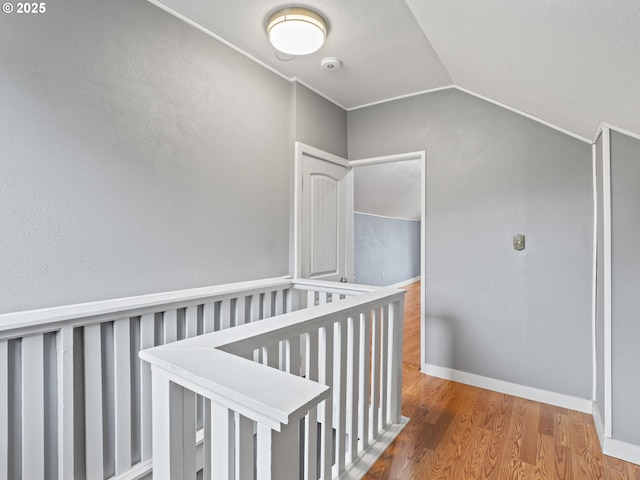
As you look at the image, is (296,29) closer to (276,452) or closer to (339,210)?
(339,210)

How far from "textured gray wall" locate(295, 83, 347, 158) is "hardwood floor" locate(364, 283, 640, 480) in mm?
2202

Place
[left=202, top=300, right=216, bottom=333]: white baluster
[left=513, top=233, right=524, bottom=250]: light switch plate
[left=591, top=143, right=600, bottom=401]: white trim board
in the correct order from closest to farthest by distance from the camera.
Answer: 1. [left=202, top=300, right=216, bottom=333]: white baluster
2. [left=591, top=143, right=600, bottom=401]: white trim board
3. [left=513, top=233, right=524, bottom=250]: light switch plate

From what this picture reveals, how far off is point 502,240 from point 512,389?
45.1 inches

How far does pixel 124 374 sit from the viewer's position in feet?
5.06

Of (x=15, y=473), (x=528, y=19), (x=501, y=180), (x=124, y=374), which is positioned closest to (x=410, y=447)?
(x=124, y=374)

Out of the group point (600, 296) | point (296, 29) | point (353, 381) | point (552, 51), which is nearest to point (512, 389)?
point (600, 296)

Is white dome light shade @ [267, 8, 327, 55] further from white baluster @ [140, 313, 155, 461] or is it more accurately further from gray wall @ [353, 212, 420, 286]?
gray wall @ [353, 212, 420, 286]

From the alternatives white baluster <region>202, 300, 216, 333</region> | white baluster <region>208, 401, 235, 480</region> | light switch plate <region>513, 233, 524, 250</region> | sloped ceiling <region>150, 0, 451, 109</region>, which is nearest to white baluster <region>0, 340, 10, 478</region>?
white baluster <region>202, 300, 216, 333</region>

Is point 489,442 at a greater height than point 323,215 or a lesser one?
lesser

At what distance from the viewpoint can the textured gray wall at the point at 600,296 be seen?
78.6 inches

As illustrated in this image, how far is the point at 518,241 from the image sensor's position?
2510 millimetres

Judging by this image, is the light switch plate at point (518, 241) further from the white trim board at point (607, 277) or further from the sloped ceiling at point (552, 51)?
the sloped ceiling at point (552, 51)

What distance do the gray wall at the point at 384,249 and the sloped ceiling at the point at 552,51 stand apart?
3.85 metres

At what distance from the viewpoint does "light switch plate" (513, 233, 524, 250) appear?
250 centimetres
